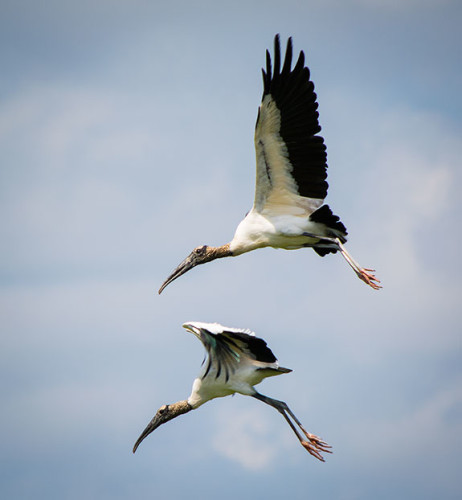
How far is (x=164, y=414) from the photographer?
19531 millimetres

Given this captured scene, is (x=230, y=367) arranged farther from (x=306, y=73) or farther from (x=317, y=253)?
(x=306, y=73)

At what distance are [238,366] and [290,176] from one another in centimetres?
246

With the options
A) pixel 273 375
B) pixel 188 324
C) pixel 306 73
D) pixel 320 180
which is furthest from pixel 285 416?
pixel 306 73

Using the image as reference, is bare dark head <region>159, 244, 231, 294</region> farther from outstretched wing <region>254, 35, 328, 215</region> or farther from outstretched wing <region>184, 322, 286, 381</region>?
outstretched wing <region>184, 322, 286, 381</region>

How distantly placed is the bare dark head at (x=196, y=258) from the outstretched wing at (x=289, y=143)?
1.17 m

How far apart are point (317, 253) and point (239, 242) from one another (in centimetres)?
100

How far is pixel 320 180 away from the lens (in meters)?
18.7

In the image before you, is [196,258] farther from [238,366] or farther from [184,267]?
[238,366]

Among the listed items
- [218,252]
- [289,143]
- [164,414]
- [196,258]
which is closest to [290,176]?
[289,143]

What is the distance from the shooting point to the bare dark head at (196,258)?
19766mm

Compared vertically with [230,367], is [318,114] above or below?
above

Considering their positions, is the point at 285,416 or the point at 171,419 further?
the point at 171,419

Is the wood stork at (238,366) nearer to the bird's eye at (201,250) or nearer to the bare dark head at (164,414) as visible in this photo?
the bare dark head at (164,414)

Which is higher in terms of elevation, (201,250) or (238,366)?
(201,250)
